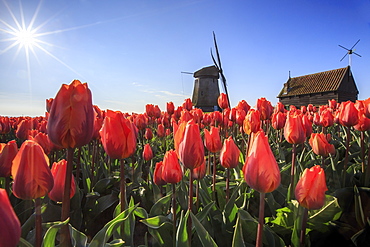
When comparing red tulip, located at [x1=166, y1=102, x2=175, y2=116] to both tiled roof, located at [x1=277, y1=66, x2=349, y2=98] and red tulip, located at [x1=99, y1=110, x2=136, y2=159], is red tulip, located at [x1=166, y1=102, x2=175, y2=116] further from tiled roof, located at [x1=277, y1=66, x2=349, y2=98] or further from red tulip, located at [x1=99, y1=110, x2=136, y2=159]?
tiled roof, located at [x1=277, y1=66, x2=349, y2=98]

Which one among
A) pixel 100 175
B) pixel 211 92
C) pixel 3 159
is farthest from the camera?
pixel 211 92

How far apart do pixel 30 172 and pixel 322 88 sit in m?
39.9

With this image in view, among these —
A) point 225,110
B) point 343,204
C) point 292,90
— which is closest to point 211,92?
point 292,90

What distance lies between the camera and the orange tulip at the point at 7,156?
4.91 feet

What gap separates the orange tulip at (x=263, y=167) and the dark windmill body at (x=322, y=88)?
37.0 meters

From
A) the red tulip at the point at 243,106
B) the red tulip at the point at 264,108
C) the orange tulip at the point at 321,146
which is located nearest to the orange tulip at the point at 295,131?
the orange tulip at the point at 321,146

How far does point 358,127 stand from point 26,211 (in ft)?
11.3

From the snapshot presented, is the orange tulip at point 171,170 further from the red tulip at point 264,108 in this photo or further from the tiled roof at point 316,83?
the tiled roof at point 316,83

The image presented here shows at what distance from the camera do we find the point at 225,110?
4.82 metres

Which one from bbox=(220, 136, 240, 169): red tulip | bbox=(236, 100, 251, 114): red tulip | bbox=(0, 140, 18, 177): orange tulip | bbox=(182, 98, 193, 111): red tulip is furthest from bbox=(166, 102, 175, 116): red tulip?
bbox=(0, 140, 18, 177): orange tulip

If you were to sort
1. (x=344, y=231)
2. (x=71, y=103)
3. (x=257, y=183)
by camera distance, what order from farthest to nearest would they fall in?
1. (x=344, y=231)
2. (x=257, y=183)
3. (x=71, y=103)

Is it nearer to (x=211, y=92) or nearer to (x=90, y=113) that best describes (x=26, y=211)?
(x=90, y=113)

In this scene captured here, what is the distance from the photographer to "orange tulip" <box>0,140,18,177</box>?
1.50m

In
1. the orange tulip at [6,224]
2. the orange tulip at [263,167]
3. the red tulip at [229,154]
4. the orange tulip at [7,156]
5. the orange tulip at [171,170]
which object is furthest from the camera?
the red tulip at [229,154]
